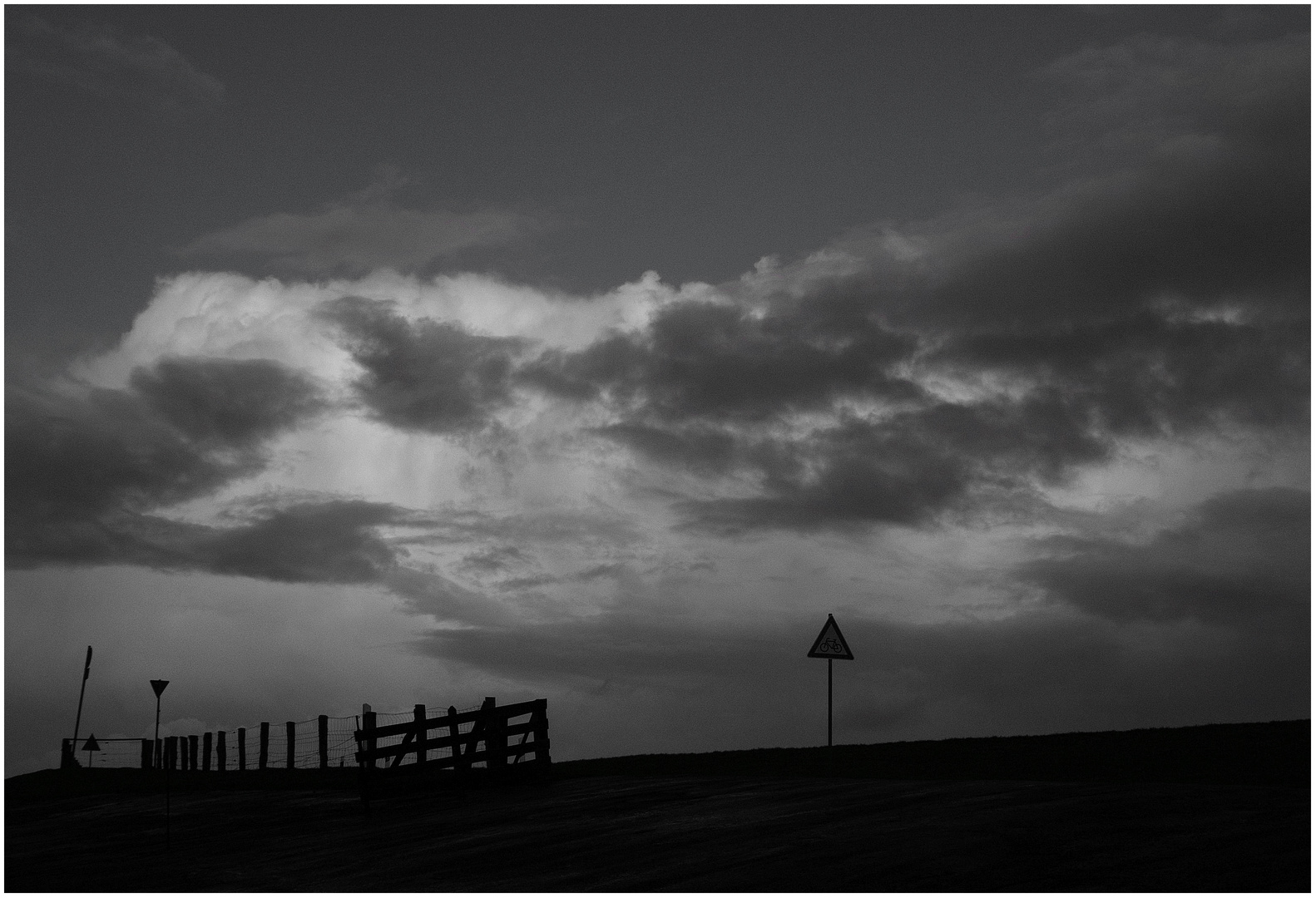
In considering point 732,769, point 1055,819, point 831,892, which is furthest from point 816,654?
point 831,892

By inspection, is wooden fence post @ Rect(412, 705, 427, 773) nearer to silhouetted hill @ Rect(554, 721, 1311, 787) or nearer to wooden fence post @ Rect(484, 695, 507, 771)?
wooden fence post @ Rect(484, 695, 507, 771)

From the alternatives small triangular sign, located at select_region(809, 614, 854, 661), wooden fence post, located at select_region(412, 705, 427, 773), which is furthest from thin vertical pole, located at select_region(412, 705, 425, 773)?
small triangular sign, located at select_region(809, 614, 854, 661)

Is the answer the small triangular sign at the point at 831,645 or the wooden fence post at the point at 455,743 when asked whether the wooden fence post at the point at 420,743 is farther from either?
the small triangular sign at the point at 831,645

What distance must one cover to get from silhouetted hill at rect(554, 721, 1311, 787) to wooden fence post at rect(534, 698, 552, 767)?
1.41 meters

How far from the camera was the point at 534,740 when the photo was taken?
907 inches

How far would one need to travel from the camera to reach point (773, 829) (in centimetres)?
1418

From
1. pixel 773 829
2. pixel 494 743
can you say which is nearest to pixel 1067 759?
pixel 773 829

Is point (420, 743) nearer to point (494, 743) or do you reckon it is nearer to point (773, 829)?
point (494, 743)

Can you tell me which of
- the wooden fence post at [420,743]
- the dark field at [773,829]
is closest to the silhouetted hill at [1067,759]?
the dark field at [773,829]

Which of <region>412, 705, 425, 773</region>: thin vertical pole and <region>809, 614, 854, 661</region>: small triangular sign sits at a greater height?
<region>809, 614, 854, 661</region>: small triangular sign

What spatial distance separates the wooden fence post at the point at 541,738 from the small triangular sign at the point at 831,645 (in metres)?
5.06

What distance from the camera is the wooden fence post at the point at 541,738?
75.4ft

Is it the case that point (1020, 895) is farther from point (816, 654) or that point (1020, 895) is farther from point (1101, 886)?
point (816, 654)

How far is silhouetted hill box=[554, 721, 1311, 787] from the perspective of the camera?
52.4ft
